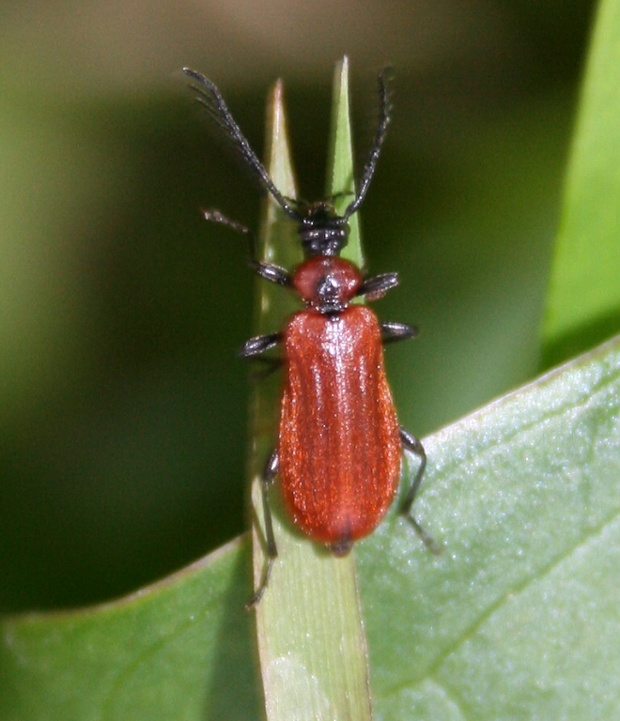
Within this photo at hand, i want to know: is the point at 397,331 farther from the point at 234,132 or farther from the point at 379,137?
the point at 234,132

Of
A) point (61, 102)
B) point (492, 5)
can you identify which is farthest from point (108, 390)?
point (492, 5)

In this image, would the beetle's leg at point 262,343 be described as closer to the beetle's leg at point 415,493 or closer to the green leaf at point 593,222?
the beetle's leg at point 415,493


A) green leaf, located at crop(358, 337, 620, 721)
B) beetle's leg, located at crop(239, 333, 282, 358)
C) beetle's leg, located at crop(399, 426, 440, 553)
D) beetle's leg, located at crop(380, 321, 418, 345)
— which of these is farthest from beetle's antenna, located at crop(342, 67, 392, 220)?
green leaf, located at crop(358, 337, 620, 721)

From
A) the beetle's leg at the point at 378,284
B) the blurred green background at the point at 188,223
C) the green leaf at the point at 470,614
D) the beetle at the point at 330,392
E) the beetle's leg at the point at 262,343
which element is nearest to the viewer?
the green leaf at the point at 470,614

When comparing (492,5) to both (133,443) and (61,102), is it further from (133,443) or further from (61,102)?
(133,443)

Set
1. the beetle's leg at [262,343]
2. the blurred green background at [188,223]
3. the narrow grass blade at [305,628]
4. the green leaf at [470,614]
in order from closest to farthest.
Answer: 1. the narrow grass blade at [305,628]
2. the green leaf at [470,614]
3. the beetle's leg at [262,343]
4. the blurred green background at [188,223]

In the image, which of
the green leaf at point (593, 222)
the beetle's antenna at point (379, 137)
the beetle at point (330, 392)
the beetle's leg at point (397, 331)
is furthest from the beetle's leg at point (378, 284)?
the green leaf at point (593, 222)
